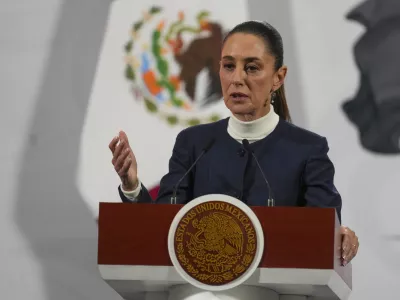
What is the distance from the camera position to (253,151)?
2820mm

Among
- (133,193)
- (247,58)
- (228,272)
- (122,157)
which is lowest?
(228,272)

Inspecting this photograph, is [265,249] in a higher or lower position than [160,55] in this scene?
lower

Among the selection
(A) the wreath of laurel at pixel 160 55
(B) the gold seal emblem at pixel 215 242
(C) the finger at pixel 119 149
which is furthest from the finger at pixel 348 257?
(A) the wreath of laurel at pixel 160 55

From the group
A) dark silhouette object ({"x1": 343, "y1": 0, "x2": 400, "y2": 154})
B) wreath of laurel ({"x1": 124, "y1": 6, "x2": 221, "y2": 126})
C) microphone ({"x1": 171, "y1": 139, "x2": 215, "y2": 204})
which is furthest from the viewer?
wreath of laurel ({"x1": 124, "y1": 6, "x2": 221, "y2": 126})

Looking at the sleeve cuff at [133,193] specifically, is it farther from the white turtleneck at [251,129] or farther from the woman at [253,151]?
the white turtleneck at [251,129]

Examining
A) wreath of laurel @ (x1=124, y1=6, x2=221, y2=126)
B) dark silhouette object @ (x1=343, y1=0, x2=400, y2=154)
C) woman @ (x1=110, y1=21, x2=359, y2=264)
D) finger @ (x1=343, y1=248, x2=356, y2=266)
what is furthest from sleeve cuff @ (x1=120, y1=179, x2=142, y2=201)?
dark silhouette object @ (x1=343, y1=0, x2=400, y2=154)

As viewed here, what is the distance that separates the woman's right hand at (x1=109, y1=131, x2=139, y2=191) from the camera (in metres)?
2.62

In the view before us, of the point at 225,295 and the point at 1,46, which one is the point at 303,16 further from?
the point at 225,295

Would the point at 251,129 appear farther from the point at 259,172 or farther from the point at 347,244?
the point at 347,244

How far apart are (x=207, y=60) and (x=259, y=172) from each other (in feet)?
4.08

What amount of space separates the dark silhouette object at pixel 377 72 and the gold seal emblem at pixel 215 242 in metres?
1.52

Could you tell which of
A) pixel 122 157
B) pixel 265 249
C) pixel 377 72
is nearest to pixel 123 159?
pixel 122 157

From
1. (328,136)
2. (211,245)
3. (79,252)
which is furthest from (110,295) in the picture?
(211,245)

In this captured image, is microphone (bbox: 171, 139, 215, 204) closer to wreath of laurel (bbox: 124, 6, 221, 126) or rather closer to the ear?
the ear
